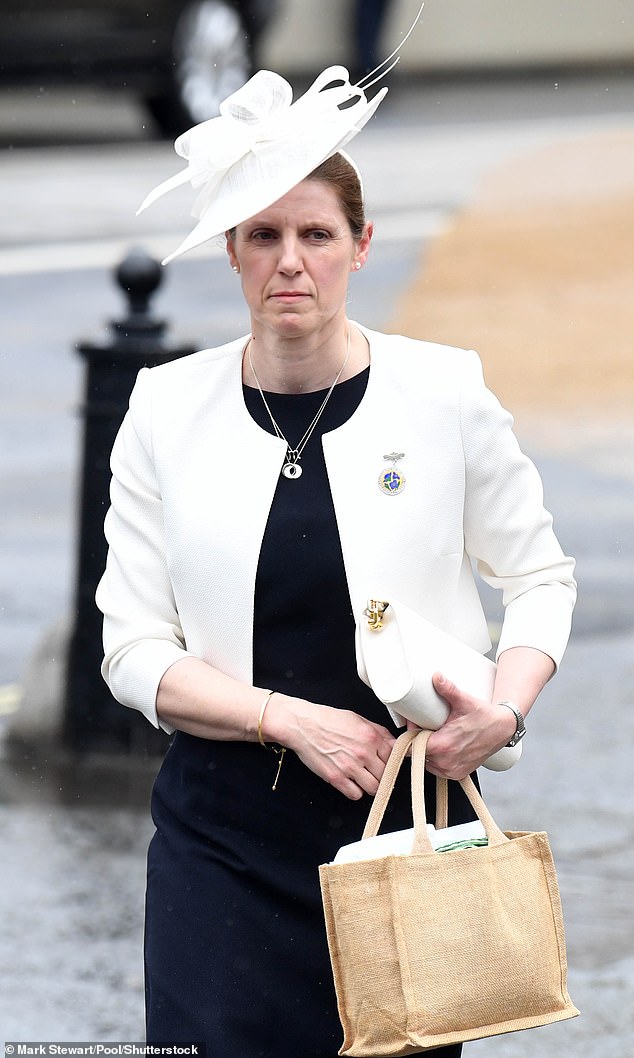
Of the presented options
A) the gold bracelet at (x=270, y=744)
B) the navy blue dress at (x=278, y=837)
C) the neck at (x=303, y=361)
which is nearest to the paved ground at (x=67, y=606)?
the navy blue dress at (x=278, y=837)

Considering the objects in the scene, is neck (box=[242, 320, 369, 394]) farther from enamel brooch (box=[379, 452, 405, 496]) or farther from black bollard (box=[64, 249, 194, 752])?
black bollard (box=[64, 249, 194, 752])

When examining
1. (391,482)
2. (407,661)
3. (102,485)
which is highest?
(102,485)

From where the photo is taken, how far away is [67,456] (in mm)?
9203

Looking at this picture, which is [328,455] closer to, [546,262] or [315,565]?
[315,565]

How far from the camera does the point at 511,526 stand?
115 inches

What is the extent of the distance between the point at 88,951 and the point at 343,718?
2.18m

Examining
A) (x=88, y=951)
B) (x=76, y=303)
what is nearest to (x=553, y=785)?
(x=88, y=951)

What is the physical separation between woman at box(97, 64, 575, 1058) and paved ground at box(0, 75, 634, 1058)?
1.55 meters

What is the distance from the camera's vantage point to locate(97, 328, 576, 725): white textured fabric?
2883 millimetres

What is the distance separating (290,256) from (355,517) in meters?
0.43

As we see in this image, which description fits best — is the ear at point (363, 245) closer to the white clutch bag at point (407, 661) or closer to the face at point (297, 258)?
the face at point (297, 258)

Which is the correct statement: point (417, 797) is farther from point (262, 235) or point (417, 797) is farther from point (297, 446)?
point (262, 235)

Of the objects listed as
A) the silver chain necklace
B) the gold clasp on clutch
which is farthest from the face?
the gold clasp on clutch

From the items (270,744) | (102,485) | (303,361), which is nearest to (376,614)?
(270,744)
